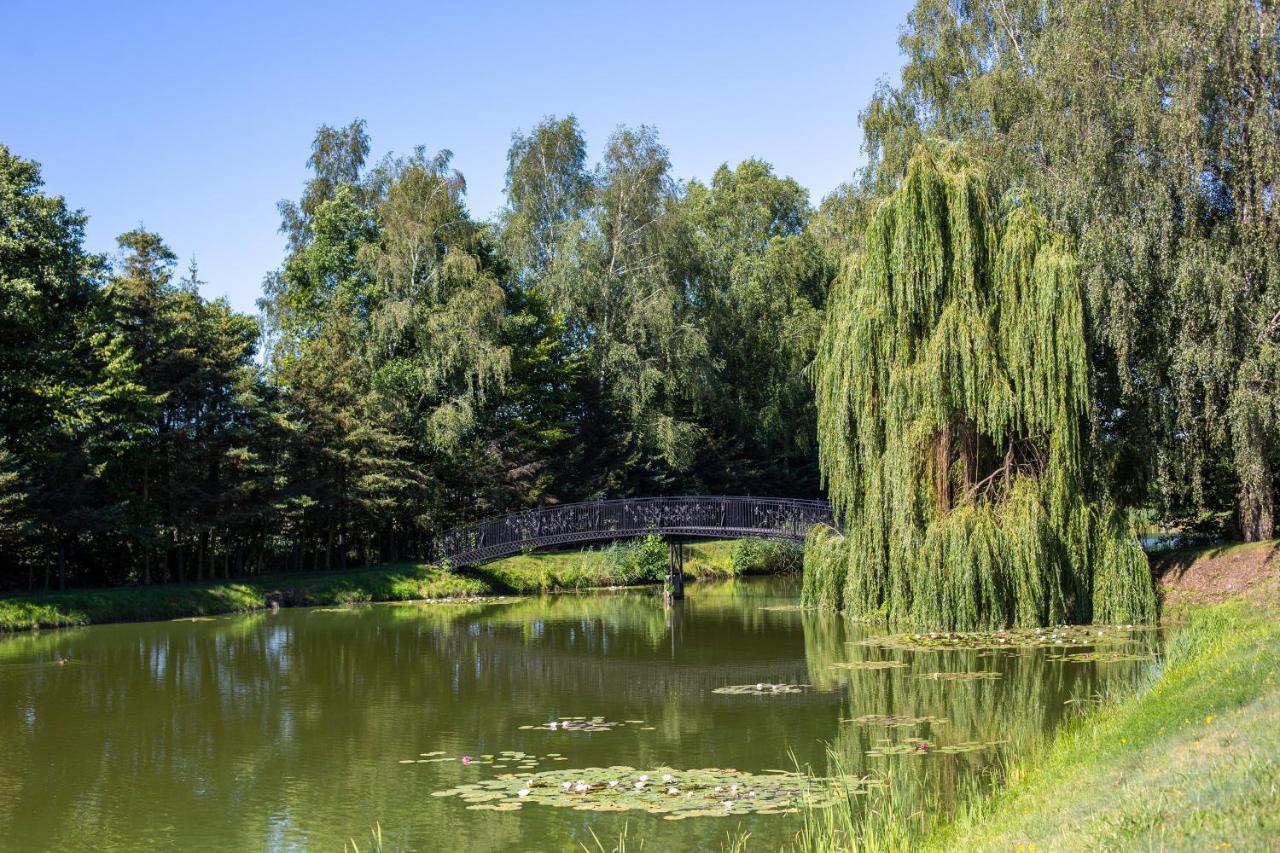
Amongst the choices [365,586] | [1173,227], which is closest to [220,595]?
[365,586]

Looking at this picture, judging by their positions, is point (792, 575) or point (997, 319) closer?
point (997, 319)

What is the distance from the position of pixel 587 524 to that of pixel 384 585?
593 cm

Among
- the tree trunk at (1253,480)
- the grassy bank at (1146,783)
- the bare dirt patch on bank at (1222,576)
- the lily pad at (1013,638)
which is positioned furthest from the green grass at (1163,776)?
the tree trunk at (1253,480)

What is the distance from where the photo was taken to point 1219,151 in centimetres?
1909

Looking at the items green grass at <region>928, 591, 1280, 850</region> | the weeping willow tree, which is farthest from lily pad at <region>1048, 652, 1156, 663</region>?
green grass at <region>928, 591, 1280, 850</region>

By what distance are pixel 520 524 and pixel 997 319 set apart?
18.4 meters

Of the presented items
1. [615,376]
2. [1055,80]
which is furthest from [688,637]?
[615,376]

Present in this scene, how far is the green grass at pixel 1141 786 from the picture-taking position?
5504mm

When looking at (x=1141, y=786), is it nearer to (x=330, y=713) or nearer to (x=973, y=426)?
(x=330, y=713)

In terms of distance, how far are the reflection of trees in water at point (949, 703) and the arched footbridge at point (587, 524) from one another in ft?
44.4

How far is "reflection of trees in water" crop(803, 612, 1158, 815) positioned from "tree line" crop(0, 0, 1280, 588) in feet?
15.5

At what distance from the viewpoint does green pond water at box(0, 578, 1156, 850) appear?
893 centimetres

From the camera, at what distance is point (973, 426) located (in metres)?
18.4

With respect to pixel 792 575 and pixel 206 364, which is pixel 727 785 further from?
pixel 792 575
